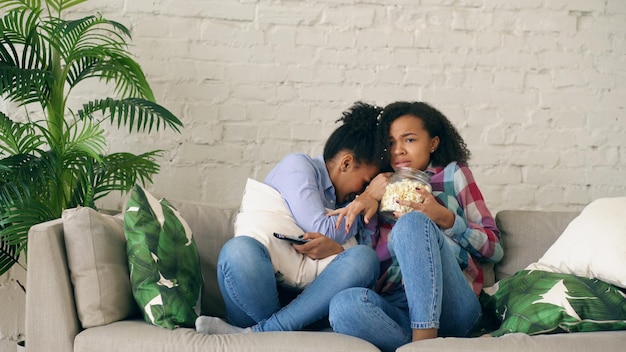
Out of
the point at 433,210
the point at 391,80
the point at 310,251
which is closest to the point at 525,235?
the point at 433,210

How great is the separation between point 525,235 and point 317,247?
2.51 feet

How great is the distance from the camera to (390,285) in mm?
2404

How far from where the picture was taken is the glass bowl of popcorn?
2369mm

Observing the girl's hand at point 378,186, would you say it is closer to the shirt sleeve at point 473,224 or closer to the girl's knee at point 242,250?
the shirt sleeve at point 473,224

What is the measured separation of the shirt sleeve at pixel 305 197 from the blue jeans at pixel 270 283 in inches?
5.7

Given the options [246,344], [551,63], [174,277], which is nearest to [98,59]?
[174,277]

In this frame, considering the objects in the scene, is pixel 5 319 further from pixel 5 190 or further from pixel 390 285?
pixel 390 285

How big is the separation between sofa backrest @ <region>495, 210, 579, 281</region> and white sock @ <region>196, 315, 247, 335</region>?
932mm

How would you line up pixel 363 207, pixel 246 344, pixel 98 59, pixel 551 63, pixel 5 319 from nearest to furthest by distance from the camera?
pixel 246 344 < pixel 363 207 < pixel 98 59 < pixel 5 319 < pixel 551 63

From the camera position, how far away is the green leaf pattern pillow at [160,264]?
211 cm

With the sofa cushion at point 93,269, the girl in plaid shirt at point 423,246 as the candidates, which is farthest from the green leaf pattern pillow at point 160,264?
the girl in plaid shirt at point 423,246

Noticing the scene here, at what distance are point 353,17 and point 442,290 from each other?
1.43m

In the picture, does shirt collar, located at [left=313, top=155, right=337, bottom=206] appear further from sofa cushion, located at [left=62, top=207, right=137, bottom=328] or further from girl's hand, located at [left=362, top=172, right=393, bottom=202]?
sofa cushion, located at [left=62, top=207, right=137, bottom=328]

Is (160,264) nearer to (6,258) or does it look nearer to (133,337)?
(133,337)
